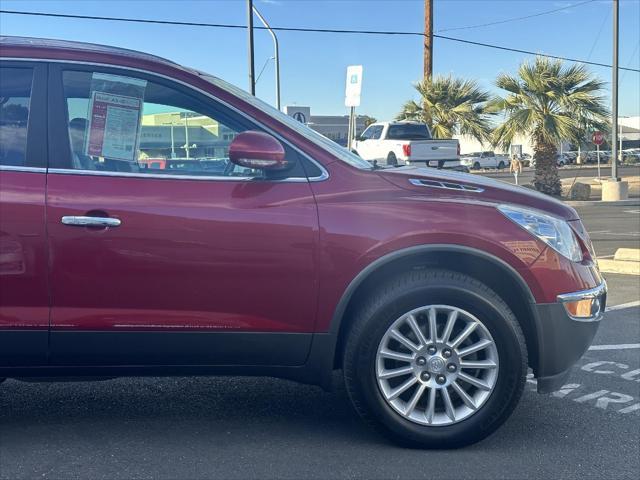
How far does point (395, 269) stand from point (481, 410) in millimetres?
807

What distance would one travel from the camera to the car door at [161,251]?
10.3 ft

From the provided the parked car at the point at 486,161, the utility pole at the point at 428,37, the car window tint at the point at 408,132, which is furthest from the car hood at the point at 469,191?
the parked car at the point at 486,161

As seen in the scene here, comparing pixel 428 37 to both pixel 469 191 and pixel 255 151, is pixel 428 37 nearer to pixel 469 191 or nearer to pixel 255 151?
pixel 469 191

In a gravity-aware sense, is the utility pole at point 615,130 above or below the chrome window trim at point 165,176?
above

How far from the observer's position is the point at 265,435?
3.57 metres

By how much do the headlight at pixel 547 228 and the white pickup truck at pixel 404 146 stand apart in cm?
1419

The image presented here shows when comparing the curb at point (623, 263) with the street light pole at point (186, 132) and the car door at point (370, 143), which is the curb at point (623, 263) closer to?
the street light pole at point (186, 132)

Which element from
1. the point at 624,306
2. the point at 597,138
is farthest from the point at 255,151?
the point at 597,138

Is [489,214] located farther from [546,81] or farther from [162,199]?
[546,81]

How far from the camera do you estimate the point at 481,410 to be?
131 inches

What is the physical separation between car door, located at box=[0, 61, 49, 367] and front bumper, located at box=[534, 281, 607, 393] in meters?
2.38

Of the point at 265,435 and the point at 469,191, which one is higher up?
the point at 469,191

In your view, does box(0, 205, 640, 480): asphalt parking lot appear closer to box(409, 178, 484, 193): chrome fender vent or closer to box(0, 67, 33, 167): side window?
box(409, 178, 484, 193): chrome fender vent

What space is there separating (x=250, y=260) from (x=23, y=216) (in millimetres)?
1055
